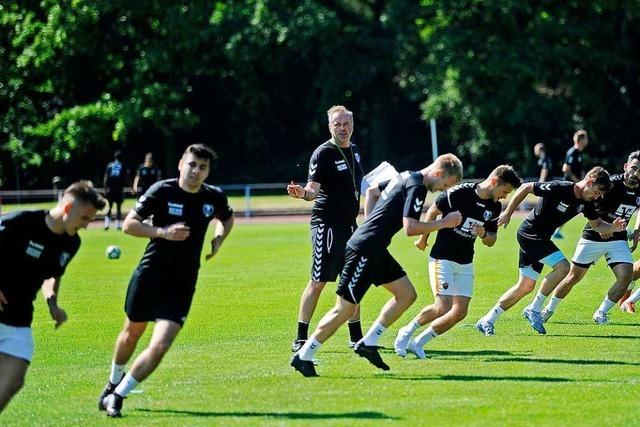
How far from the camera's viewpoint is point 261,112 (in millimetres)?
52969

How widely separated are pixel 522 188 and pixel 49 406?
6074mm

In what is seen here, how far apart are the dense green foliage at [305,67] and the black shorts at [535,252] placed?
3174 cm

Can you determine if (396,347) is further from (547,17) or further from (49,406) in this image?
(547,17)

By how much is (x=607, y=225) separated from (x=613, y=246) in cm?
68

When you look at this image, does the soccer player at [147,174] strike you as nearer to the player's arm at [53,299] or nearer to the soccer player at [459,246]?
the soccer player at [459,246]

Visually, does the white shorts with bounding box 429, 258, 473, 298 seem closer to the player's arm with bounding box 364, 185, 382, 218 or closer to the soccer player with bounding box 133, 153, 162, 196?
the player's arm with bounding box 364, 185, 382, 218

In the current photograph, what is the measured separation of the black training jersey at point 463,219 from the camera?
11.8m

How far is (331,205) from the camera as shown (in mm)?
12438

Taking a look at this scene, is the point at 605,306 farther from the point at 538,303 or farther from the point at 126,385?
the point at 126,385

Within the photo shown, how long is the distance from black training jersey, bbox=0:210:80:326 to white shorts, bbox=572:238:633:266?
7749mm

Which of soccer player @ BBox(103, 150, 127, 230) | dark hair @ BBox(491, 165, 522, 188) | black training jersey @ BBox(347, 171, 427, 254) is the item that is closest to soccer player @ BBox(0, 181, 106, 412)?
black training jersey @ BBox(347, 171, 427, 254)

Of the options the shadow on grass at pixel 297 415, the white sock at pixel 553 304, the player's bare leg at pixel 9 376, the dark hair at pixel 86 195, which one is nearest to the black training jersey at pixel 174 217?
the dark hair at pixel 86 195

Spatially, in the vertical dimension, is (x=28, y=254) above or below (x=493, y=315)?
above

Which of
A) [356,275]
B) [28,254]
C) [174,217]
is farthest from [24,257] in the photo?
[356,275]
